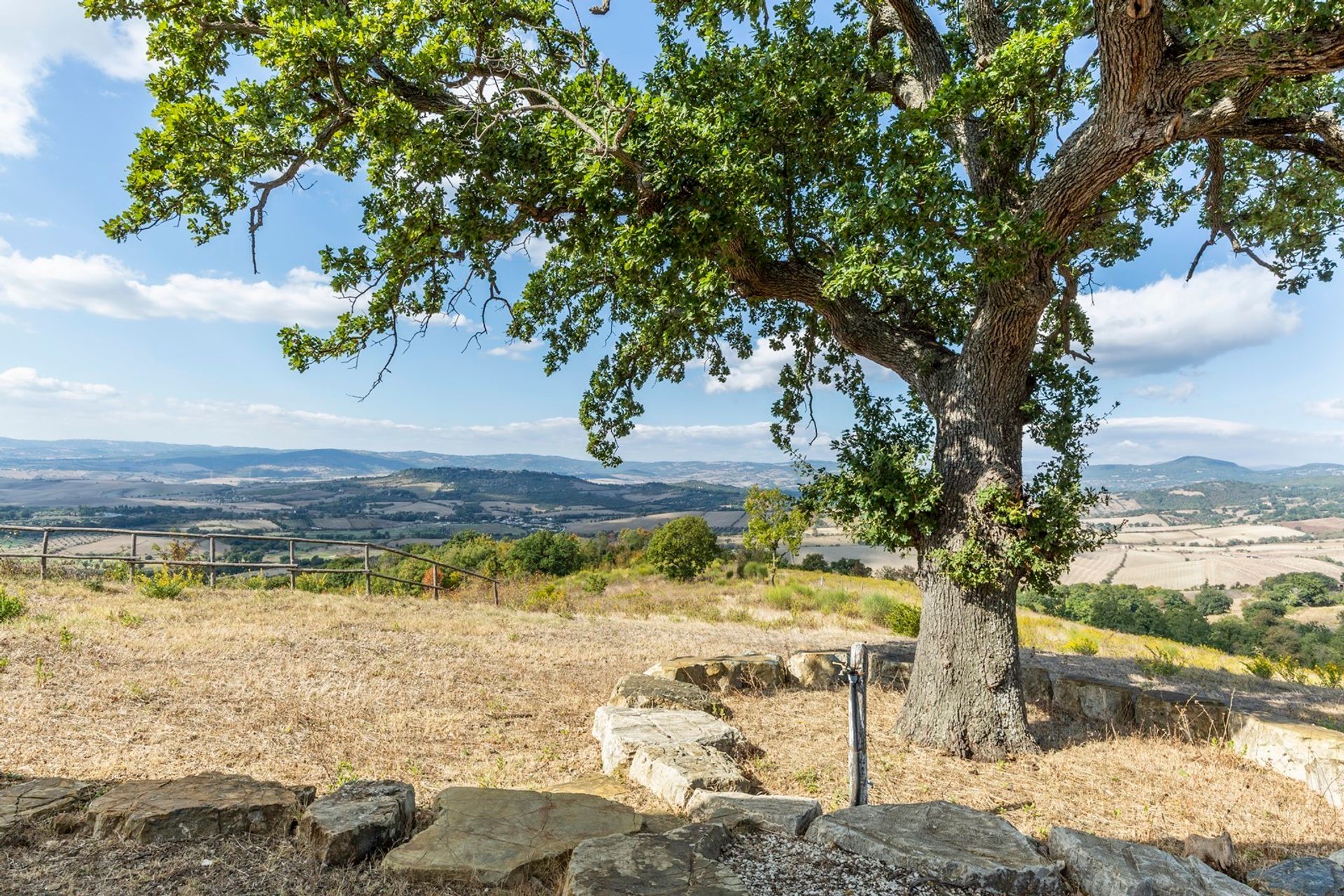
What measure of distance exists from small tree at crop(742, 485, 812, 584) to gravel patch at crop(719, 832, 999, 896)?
15983 millimetres

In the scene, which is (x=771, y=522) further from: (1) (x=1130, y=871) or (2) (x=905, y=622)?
(1) (x=1130, y=871)

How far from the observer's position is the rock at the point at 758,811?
12.5 feet

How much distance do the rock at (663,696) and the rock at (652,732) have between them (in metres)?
0.28

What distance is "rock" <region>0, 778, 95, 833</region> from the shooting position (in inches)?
135

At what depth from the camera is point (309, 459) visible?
640ft

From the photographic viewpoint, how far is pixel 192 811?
348cm

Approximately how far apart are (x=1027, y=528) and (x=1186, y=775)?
2.51m

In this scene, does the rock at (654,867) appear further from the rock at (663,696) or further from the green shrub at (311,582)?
the green shrub at (311,582)

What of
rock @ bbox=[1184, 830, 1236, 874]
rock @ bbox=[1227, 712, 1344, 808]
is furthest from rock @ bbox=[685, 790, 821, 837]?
rock @ bbox=[1227, 712, 1344, 808]

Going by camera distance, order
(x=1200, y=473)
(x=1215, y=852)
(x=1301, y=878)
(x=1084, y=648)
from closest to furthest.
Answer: (x=1301, y=878), (x=1215, y=852), (x=1084, y=648), (x=1200, y=473)

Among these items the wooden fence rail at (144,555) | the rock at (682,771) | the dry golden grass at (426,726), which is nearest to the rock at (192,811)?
the dry golden grass at (426,726)

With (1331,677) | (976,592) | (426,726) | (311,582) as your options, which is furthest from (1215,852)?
(311,582)

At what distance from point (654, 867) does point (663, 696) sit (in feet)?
13.0

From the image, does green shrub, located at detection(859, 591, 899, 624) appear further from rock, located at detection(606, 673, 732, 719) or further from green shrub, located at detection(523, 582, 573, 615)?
rock, located at detection(606, 673, 732, 719)
